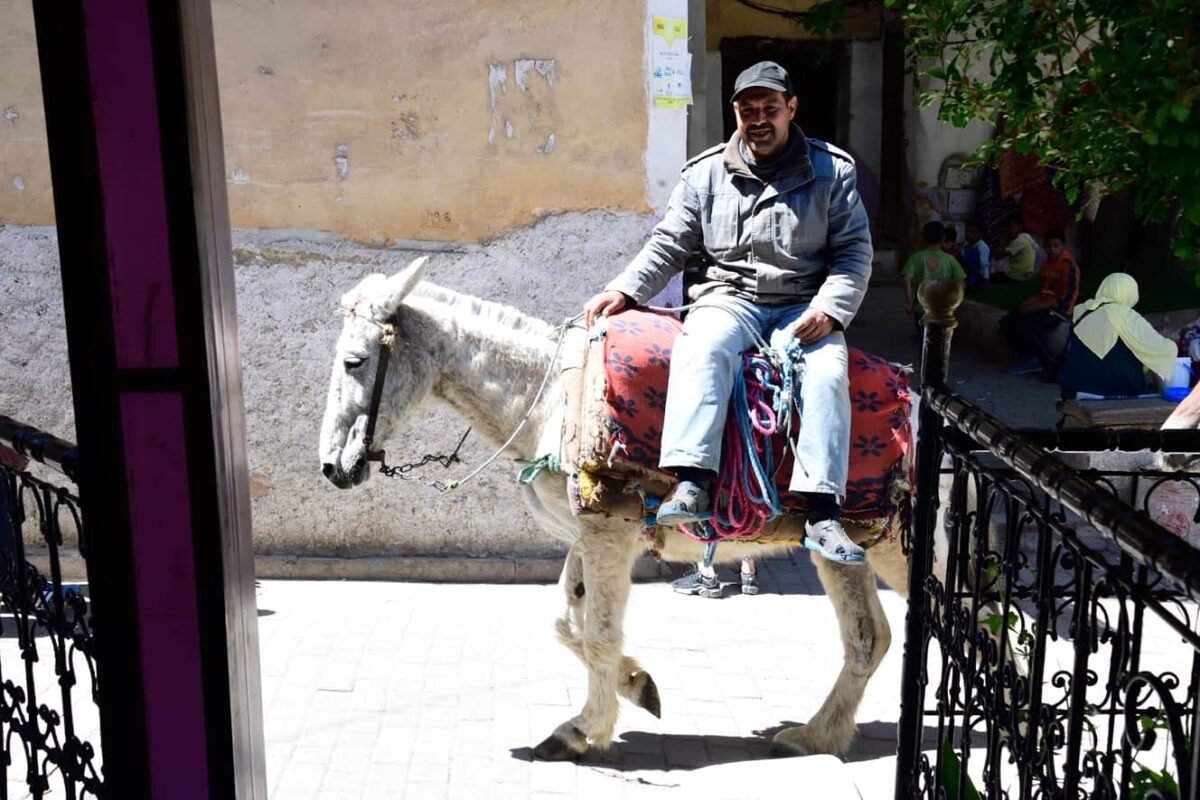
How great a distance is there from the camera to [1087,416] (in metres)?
7.99

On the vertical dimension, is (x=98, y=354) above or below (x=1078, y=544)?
above

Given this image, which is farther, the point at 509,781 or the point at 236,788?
the point at 509,781

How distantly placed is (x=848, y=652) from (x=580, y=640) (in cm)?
114

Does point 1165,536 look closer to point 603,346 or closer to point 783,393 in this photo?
point 783,393

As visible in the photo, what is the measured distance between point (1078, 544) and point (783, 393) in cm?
226

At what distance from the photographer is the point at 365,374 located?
508 centimetres

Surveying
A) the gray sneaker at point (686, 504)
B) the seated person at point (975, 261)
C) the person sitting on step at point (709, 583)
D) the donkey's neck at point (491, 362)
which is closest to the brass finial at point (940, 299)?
the gray sneaker at point (686, 504)

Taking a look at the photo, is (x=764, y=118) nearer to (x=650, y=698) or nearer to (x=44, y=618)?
(x=650, y=698)

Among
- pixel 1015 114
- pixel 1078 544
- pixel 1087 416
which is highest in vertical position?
pixel 1015 114

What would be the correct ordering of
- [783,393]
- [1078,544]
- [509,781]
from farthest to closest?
1. [509,781]
2. [783,393]
3. [1078,544]

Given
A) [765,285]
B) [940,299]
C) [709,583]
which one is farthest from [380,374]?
[709,583]

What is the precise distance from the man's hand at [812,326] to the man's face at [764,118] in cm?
67

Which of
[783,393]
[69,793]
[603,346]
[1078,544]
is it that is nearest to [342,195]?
[603,346]

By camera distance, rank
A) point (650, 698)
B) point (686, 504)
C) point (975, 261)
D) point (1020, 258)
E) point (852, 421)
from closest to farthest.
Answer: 1. point (686, 504)
2. point (852, 421)
3. point (650, 698)
4. point (1020, 258)
5. point (975, 261)
